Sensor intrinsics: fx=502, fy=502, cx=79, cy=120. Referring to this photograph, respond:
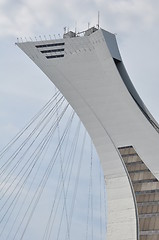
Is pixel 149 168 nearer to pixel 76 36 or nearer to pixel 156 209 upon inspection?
pixel 156 209

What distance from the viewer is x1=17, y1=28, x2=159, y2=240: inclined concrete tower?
46.1 meters

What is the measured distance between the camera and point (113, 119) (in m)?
51.2

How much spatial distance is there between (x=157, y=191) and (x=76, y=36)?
18997mm

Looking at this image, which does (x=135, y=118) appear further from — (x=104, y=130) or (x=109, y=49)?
(x=109, y=49)

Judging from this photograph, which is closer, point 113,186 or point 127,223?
point 127,223

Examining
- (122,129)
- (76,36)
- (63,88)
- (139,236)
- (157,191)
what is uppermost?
(76,36)

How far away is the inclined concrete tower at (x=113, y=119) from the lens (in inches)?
1816

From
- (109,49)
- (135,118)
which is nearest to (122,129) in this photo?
(135,118)

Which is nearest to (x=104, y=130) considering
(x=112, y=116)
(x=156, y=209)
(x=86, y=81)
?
(x=112, y=116)

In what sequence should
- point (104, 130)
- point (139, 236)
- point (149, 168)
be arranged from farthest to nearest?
1. point (104, 130)
2. point (149, 168)
3. point (139, 236)

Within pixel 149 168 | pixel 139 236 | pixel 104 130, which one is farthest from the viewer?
pixel 104 130

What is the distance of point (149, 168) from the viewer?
4775 centimetres

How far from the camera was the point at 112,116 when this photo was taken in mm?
51281

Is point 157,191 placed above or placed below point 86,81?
below
